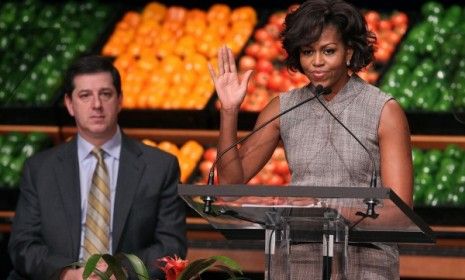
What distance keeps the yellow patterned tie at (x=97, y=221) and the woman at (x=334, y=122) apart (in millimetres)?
1156

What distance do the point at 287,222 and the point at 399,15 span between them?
4.04m

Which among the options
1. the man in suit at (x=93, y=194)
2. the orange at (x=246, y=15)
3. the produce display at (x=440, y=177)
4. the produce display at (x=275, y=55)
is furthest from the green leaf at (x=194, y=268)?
the orange at (x=246, y=15)

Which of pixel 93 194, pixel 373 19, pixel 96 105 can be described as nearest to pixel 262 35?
pixel 373 19

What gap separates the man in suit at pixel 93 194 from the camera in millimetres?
5039

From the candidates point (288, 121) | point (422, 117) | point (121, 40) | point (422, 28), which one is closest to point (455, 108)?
point (422, 117)

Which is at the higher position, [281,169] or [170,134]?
[170,134]

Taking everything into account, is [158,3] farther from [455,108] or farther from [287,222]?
[287,222]

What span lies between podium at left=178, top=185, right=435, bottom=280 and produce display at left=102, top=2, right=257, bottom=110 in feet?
11.2

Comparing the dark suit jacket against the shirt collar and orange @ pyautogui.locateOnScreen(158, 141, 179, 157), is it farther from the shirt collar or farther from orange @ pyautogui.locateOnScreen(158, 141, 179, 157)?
orange @ pyautogui.locateOnScreen(158, 141, 179, 157)

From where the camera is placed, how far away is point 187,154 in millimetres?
6844

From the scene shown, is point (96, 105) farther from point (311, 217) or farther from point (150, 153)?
point (311, 217)

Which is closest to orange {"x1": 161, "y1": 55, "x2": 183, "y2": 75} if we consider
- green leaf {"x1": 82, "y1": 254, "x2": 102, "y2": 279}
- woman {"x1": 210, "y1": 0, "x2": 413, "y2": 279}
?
woman {"x1": 210, "y1": 0, "x2": 413, "y2": 279}

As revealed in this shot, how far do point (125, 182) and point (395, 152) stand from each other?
157cm

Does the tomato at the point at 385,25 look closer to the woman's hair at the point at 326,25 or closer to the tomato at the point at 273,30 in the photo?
the tomato at the point at 273,30
